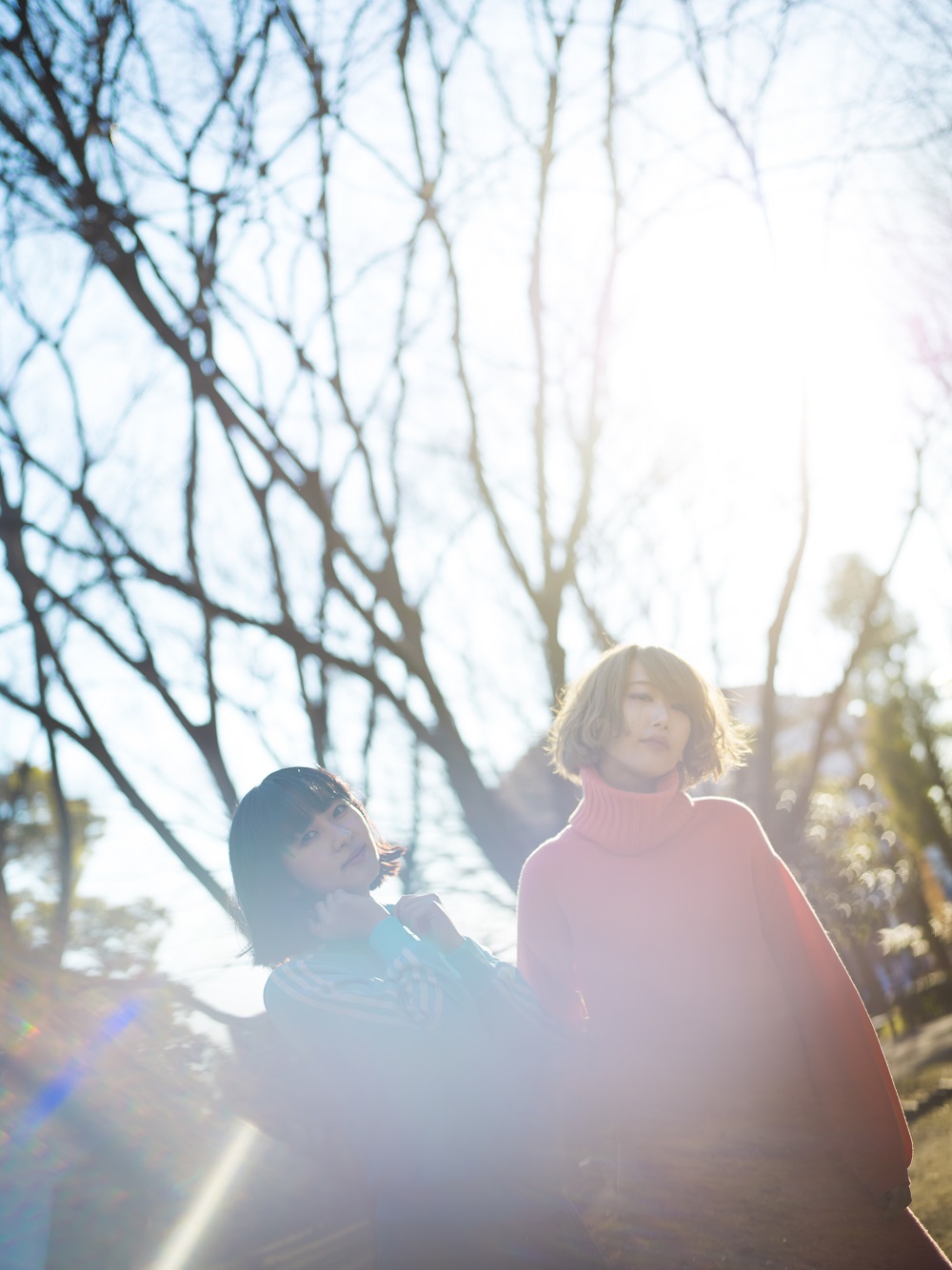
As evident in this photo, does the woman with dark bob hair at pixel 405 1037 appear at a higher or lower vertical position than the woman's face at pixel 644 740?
lower

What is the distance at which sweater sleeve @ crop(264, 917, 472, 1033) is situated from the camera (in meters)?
1.34

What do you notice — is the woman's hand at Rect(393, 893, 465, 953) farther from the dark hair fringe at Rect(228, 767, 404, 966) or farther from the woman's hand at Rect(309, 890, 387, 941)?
the dark hair fringe at Rect(228, 767, 404, 966)

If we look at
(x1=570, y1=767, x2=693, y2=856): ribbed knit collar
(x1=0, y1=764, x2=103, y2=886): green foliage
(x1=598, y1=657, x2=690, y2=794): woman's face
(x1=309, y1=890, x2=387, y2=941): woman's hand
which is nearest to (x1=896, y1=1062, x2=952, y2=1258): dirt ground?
(x1=570, y1=767, x2=693, y2=856): ribbed knit collar

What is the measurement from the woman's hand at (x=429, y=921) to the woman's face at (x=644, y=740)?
525 mm

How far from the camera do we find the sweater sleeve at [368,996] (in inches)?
52.7

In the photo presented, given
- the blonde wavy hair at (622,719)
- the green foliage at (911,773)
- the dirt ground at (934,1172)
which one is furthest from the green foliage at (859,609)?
the blonde wavy hair at (622,719)

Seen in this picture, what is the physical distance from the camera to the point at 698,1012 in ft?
5.52

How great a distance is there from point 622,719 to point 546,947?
525mm

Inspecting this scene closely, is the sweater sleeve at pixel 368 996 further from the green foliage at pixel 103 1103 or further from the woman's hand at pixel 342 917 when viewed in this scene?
the green foliage at pixel 103 1103

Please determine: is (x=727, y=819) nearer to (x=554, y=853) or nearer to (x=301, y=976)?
(x=554, y=853)

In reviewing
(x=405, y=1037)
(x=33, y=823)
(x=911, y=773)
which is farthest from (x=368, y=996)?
(x=911, y=773)

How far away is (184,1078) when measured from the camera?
8.78 ft

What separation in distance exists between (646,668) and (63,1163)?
2.02 meters

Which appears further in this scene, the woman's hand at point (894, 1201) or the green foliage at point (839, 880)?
the green foliage at point (839, 880)
